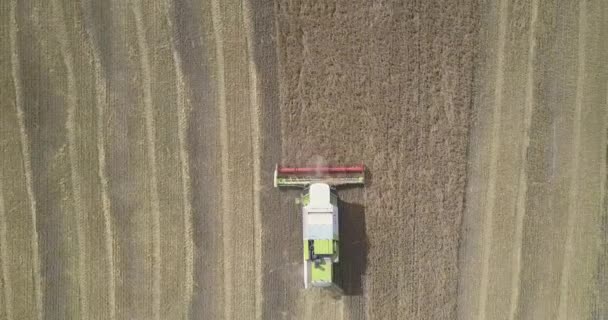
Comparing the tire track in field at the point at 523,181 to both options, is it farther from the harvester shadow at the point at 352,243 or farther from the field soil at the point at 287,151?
the harvester shadow at the point at 352,243

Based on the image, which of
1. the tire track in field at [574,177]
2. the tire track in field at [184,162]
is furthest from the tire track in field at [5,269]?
the tire track in field at [574,177]

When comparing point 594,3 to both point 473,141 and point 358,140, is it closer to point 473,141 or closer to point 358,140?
Result: point 473,141

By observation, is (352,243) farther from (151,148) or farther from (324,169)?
(151,148)

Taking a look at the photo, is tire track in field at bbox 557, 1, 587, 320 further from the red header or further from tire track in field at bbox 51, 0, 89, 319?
tire track in field at bbox 51, 0, 89, 319

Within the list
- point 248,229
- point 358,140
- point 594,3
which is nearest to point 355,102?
point 358,140

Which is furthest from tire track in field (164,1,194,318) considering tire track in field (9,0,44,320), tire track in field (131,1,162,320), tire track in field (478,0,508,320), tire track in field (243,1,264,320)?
tire track in field (478,0,508,320)

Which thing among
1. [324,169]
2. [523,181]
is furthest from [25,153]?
[523,181]
